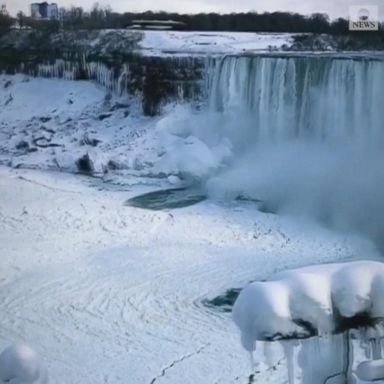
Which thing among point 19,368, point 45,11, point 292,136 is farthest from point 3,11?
point 19,368

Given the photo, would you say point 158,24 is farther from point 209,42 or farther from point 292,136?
point 292,136

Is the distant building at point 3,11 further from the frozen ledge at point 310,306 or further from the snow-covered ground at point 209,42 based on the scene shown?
the frozen ledge at point 310,306

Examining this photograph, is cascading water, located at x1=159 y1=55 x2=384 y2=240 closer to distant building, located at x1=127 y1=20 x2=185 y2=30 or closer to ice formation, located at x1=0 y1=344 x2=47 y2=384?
distant building, located at x1=127 y1=20 x2=185 y2=30

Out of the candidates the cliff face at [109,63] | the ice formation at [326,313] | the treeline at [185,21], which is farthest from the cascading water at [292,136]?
the ice formation at [326,313]

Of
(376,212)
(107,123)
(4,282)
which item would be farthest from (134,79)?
(4,282)

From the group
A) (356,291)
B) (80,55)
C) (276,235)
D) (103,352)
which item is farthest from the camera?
(80,55)

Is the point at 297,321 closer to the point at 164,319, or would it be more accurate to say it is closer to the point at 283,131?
the point at 164,319

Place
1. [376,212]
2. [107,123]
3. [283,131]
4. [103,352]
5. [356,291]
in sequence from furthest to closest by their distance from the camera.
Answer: [107,123] < [283,131] < [376,212] < [103,352] < [356,291]
